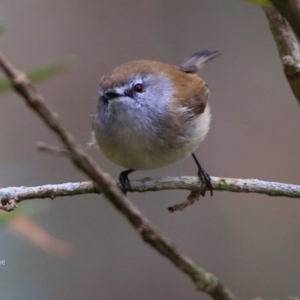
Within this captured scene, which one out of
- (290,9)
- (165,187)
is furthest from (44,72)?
(165,187)

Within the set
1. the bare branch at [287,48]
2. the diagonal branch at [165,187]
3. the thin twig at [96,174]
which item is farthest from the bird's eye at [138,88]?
the thin twig at [96,174]

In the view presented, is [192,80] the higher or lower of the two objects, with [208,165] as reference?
lower

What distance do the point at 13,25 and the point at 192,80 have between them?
251 centimetres

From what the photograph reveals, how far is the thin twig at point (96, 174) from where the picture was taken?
481 mm

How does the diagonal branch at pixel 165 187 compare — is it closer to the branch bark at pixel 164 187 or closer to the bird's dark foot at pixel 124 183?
the branch bark at pixel 164 187

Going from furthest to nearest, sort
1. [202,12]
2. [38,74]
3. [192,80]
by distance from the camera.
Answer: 1. [202,12]
2. [192,80]
3. [38,74]

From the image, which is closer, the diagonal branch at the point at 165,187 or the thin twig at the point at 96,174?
the thin twig at the point at 96,174

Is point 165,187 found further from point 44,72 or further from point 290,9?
point 290,9

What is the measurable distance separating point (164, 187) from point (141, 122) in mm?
517

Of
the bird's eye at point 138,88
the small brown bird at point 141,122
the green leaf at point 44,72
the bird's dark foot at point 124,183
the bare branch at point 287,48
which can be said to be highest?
the bird's eye at point 138,88

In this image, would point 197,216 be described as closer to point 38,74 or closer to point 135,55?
point 135,55

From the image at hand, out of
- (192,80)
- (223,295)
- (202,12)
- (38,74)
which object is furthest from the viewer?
(202,12)

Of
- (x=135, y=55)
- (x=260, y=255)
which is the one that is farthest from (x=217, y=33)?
(x=260, y=255)

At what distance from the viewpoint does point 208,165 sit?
502 cm
